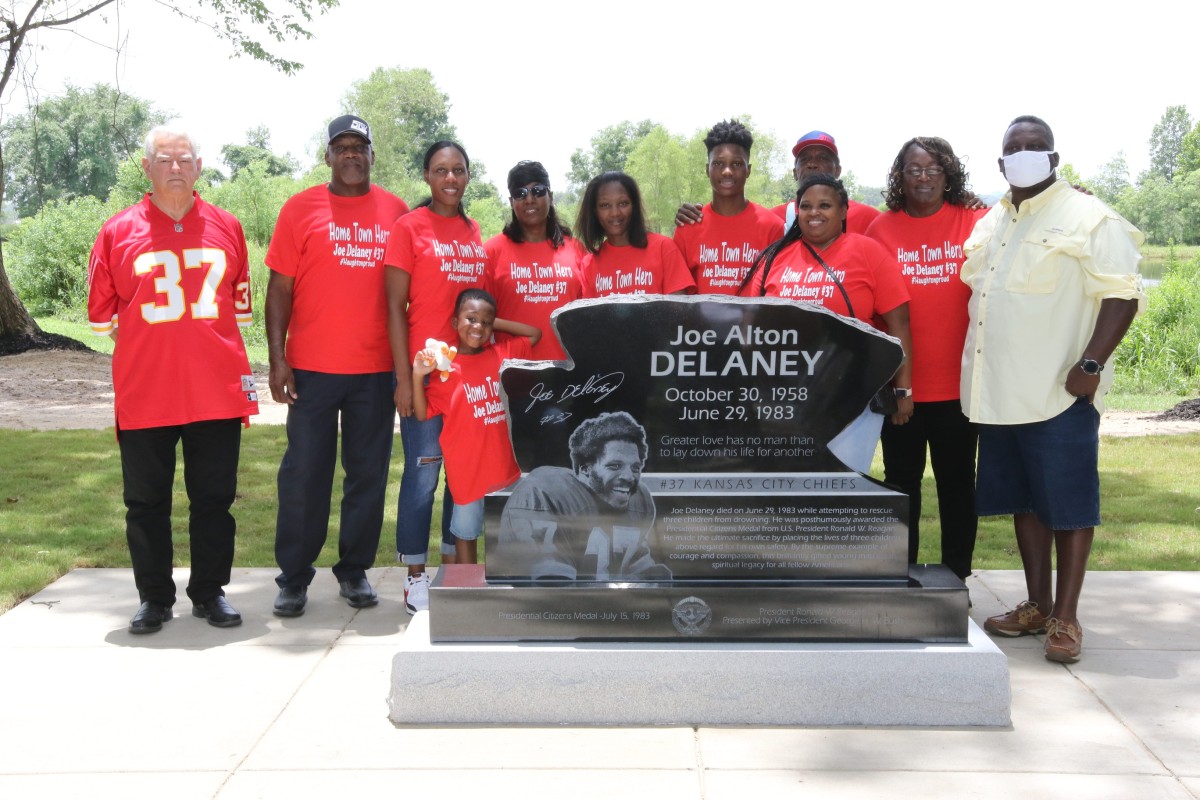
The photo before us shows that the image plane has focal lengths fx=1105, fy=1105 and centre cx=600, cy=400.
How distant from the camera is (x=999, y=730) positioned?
3.71 m

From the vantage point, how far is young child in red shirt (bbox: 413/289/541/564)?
183 inches

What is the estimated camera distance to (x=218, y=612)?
4.80 m

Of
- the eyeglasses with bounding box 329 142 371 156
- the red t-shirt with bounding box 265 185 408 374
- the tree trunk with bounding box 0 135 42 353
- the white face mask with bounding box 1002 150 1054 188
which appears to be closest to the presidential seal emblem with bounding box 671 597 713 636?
the red t-shirt with bounding box 265 185 408 374

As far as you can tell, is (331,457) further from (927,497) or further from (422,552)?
(927,497)

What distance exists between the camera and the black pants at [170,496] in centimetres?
464

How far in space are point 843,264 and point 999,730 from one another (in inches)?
69.4

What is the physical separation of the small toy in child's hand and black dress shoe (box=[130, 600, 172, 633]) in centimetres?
160

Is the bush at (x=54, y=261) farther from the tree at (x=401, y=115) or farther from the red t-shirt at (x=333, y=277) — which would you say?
the tree at (x=401, y=115)

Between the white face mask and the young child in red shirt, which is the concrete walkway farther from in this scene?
the white face mask

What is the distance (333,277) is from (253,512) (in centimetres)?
310

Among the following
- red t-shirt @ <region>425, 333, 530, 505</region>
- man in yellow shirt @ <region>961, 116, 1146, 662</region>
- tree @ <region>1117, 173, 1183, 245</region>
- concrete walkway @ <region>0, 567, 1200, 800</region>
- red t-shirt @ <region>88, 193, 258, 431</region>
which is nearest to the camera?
concrete walkway @ <region>0, 567, 1200, 800</region>

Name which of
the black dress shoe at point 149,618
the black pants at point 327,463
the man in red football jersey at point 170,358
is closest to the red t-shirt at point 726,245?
the black pants at point 327,463

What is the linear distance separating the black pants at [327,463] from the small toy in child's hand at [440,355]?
0.42m

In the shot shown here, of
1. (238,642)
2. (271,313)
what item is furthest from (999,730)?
(271,313)
